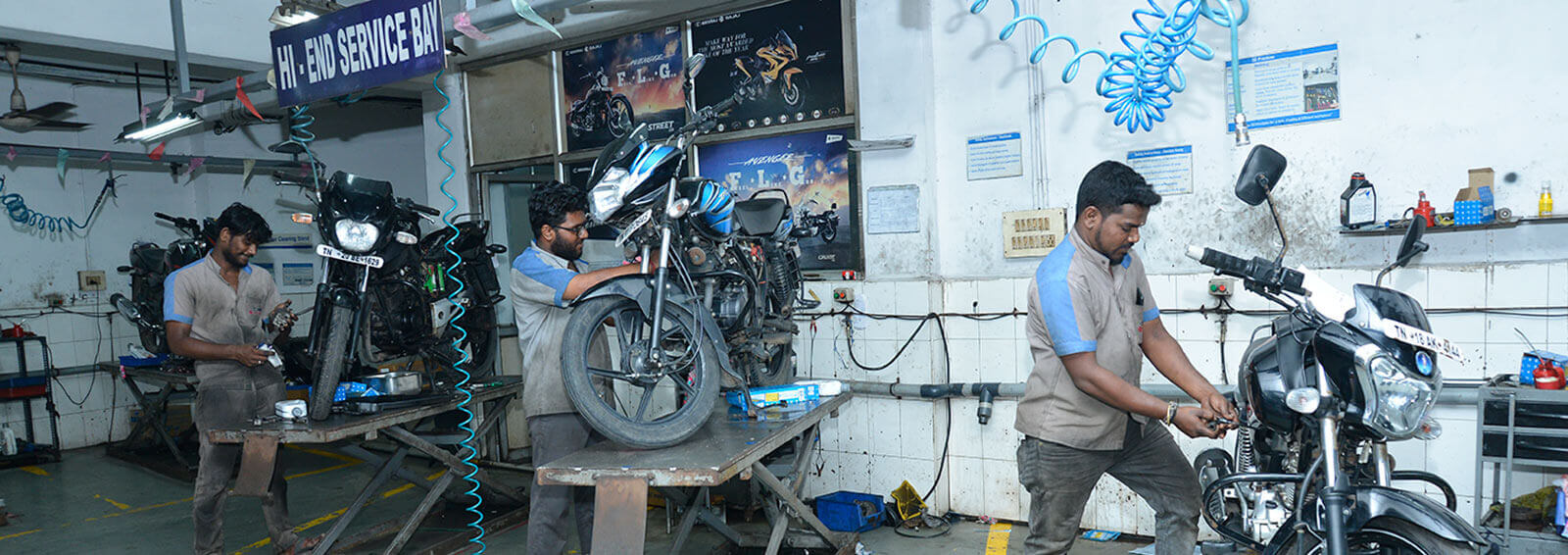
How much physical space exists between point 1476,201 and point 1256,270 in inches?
71.2

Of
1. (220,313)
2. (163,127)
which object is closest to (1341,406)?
(220,313)

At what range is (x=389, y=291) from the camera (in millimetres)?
4945

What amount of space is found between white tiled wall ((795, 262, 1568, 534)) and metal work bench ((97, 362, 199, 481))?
4.56 meters

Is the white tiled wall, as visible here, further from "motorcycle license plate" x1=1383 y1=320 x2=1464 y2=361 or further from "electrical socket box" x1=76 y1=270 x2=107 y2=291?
"electrical socket box" x1=76 y1=270 x2=107 y2=291

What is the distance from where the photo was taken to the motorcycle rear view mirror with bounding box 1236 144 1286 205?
8.00ft

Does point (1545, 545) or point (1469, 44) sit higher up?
point (1469, 44)

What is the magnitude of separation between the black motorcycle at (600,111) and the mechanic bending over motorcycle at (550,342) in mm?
2181

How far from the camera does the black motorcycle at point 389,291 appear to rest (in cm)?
383

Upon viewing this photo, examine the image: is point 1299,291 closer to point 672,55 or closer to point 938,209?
point 938,209

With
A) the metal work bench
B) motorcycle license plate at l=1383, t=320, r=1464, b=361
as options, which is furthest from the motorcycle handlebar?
the metal work bench

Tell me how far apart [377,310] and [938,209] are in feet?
10.4

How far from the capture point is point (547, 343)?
328 centimetres

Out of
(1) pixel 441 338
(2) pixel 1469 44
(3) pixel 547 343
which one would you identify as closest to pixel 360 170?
(1) pixel 441 338

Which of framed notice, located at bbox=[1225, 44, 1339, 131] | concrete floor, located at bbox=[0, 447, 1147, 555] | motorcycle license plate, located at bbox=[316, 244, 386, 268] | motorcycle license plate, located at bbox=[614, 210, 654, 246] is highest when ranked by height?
framed notice, located at bbox=[1225, 44, 1339, 131]
